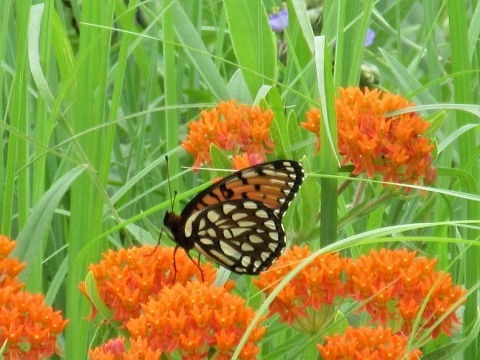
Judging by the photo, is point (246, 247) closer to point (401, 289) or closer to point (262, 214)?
point (262, 214)

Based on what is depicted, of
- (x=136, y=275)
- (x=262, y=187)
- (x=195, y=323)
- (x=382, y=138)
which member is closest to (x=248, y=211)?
(x=262, y=187)

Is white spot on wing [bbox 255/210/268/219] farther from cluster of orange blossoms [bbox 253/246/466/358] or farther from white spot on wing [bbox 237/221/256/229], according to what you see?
cluster of orange blossoms [bbox 253/246/466/358]

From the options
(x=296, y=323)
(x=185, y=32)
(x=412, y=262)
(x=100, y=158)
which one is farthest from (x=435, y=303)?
(x=185, y=32)

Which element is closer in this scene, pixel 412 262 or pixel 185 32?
pixel 412 262

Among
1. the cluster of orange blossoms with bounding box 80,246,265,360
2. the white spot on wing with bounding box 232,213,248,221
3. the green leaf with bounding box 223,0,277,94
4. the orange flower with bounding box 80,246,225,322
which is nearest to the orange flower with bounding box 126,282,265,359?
the cluster of orange blossoms with bounding box 80,246,265,360

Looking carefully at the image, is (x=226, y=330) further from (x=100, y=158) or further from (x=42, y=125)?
(x=42, y=125)

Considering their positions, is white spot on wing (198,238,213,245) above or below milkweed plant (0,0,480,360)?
below
